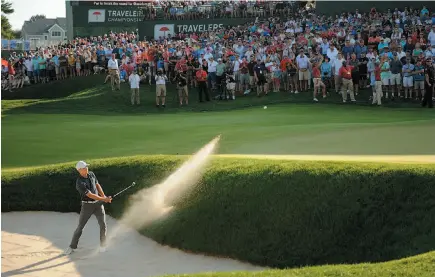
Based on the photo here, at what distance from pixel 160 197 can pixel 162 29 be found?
105 feet

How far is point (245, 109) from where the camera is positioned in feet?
93.8

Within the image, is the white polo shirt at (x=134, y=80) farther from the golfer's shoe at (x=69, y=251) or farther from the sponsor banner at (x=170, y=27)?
the golfer's shoe at (x=69, y=251)

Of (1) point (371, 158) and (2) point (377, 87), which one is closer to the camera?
(1) point (371, 158)

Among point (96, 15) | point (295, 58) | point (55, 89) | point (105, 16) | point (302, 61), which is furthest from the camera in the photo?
point (105, 16)

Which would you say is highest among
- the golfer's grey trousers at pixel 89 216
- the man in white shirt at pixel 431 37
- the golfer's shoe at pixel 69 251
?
the man in white shirt at pixel 431 37

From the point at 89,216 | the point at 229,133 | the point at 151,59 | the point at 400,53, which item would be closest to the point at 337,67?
the point at 400,53

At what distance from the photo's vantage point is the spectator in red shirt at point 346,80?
2708 centimetres

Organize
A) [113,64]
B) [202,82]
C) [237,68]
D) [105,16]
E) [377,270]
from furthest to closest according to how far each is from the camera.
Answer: [105,16]
[113,64]
[237,68]
[202,82]
[377,270]

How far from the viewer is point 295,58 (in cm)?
2961

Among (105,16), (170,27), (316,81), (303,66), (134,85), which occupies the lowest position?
(134,85)

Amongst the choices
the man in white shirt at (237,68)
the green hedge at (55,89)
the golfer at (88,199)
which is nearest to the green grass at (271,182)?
the golfer at (88,199)

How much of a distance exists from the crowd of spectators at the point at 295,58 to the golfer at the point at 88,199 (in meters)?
15.7

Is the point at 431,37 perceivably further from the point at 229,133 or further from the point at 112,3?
the point at 112,3

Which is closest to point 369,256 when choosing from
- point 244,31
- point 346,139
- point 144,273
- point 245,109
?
point 144,273
